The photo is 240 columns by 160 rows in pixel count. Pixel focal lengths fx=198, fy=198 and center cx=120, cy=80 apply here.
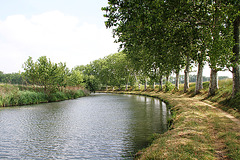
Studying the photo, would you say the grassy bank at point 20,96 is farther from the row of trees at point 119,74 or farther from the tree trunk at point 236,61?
the row of trees at point 119,74

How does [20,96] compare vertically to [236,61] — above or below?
below

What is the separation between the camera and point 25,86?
133 ft

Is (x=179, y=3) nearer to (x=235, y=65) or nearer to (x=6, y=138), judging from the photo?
(x=235, y=65)

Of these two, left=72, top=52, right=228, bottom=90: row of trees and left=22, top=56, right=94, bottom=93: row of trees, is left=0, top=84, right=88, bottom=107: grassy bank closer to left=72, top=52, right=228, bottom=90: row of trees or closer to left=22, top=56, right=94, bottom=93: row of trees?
left=22, top=56, right=94, bottom=93: row of trees

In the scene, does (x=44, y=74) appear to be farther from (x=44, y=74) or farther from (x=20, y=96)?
(x=20, y=96)

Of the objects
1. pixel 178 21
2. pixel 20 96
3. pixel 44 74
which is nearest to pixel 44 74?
pixel 44 74

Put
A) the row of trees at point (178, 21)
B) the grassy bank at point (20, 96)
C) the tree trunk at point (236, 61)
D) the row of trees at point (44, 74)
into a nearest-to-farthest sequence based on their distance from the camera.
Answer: the row of trees at point (178, 21)
the tree trunk at point (236, 61)
the grassy bank at point (20, 96)
the row of trees at point (44, 74)

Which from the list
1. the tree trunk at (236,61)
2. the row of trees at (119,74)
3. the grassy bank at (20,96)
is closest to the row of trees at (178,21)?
the tree trunk at (236,61)

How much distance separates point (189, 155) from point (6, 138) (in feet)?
35.2

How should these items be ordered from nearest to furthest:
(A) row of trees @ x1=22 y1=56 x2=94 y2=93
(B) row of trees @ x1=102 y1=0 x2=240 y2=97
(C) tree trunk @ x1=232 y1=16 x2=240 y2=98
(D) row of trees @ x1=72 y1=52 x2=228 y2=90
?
1. (B) row of trees @ x1=102 y1=0 x2=240 y2=97
2. (C) tree trunk @ x1=232 y1=16 x2=240 y2=98
3. (A) row of trees @ x1=22 y1=56 x2=94 y2=93
4. (D) row of trees @ x1=72 y1=52 x2=228 y2=90

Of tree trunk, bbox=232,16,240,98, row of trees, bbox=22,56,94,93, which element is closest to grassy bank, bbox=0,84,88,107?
row of trees, bbox=22,56,94,93

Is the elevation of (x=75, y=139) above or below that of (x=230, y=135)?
below

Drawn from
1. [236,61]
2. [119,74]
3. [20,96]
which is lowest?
[20,96]

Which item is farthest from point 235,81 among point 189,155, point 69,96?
point 69,96
